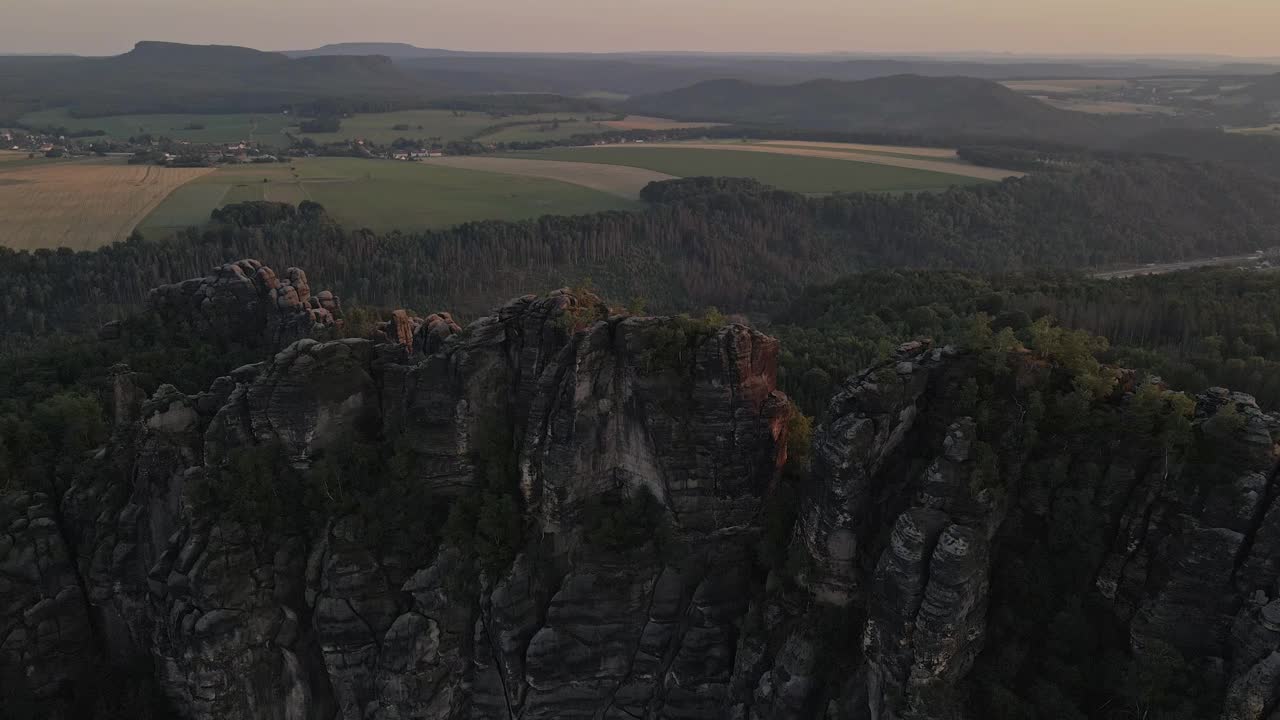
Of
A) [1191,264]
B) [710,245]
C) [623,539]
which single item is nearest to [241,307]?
[623,539]

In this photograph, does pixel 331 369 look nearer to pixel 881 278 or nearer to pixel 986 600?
pixel 986 600

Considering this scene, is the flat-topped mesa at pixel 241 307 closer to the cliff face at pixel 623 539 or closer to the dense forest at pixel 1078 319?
the cliff face at pixel 623 539

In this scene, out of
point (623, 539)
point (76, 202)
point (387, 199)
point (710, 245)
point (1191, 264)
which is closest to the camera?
point (623, 539)

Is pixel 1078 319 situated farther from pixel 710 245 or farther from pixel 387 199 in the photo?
pixel 387 199

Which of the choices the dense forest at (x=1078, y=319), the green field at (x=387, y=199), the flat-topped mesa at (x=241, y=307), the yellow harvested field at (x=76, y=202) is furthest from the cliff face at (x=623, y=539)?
the green field at (x=387, y=199)

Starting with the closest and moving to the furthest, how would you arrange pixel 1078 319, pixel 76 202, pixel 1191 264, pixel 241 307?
pixel 241 307
pixel 1078 319
pixel 1191 264
pixel 76 202

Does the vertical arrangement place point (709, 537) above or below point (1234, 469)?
below

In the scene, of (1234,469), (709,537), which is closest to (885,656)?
(709,537)
